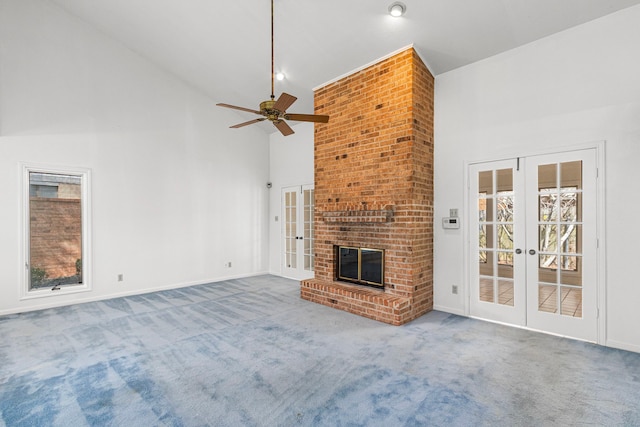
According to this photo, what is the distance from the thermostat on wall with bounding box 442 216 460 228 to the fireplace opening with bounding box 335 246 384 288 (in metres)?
0.94

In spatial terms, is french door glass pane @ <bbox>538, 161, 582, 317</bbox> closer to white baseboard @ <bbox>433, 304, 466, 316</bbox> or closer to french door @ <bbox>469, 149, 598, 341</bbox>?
french door @ <bbox>469, 149, 598, 341</bbox>

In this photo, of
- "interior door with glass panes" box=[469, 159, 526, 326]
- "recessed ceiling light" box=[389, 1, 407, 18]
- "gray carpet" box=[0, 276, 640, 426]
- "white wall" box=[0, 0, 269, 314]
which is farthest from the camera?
"white wall" box=[0, 0, 269, 314]

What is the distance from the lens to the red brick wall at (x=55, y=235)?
15.3 ft

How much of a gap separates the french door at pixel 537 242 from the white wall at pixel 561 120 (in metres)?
0.14

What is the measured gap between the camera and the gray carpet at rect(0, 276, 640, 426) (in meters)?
2.13

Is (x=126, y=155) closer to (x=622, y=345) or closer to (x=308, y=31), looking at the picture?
(x=308, y=31)

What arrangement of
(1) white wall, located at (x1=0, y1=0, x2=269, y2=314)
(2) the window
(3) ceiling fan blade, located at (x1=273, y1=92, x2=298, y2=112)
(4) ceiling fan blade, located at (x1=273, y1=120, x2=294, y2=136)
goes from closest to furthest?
(3) ceiling fan blade, located at (x1=273, y1=92, x2=298, y2=112)
(4) ceiling fan blade, located at (x1=273, y1=120, x2=294, y2=136)
(1) white wall, located at (x1=0, y1=0, x2=269, y2=314)
(2) the window

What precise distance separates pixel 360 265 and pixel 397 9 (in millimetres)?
3277

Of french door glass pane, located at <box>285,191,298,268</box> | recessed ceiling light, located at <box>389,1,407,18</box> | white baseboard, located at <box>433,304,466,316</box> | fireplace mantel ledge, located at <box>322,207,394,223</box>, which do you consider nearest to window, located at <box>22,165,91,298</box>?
french door glass pane, located at <box>285,191,298,268</box>

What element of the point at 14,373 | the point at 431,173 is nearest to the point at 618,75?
the point at 431,173

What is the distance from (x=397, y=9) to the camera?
3408 mm

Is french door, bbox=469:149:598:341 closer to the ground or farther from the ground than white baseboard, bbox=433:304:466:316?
farther from the ground

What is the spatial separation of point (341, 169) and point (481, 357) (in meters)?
3.02

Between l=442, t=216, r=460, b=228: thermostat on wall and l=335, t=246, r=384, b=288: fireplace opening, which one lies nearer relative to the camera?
l=442, t=216, r=460, b=228: thermostat on wall
